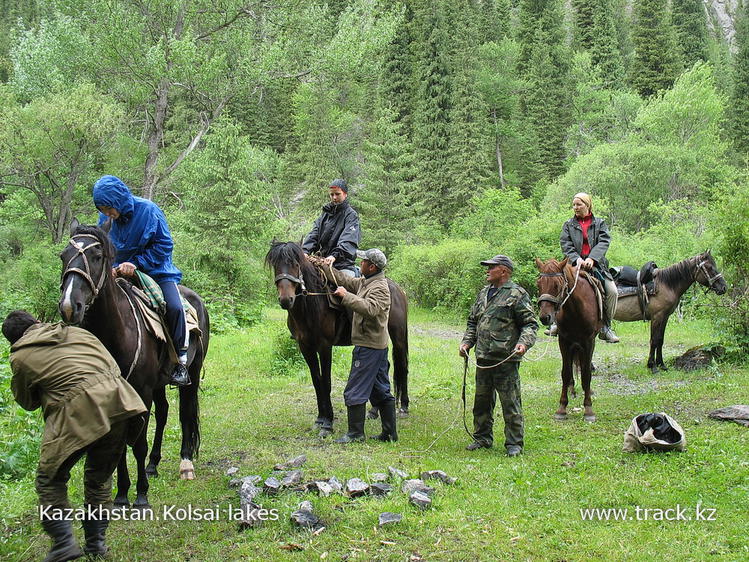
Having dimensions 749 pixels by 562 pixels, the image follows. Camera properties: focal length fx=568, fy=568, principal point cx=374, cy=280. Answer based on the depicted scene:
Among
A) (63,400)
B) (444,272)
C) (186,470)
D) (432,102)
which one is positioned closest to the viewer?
(63,400)

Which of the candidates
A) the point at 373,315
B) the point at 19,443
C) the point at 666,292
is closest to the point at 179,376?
the point at 19,443

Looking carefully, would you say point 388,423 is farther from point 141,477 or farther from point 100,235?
point 100,235

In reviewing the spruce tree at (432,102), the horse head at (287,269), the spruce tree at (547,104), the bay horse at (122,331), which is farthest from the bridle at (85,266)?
the spruce tree at (547,104)

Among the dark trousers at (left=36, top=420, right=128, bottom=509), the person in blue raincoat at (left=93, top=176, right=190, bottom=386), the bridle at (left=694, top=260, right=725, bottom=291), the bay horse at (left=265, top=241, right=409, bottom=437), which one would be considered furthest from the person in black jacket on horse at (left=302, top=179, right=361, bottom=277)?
the bridle at (left=694, top=260, right=725, bottom=291)

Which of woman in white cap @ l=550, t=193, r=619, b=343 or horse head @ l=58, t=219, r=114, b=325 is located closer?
horse head @ l=58, t=219, r=114, b=325

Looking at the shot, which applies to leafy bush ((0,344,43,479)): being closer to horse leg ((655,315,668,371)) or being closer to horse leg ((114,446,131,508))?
horse leg ((114,446,131,508))

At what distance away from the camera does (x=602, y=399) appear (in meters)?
9.50

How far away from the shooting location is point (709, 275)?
11938mm

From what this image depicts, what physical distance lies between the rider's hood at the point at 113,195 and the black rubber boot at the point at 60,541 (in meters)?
2.71

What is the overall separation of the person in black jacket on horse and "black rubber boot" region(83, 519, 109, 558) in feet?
14.4

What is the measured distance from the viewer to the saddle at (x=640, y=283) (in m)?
12.2

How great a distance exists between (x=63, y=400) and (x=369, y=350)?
3.76 m

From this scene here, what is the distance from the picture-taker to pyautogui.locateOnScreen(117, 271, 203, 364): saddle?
5305 mm

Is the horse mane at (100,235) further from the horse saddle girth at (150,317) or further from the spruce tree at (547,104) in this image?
the spruce tree at (547,104)
